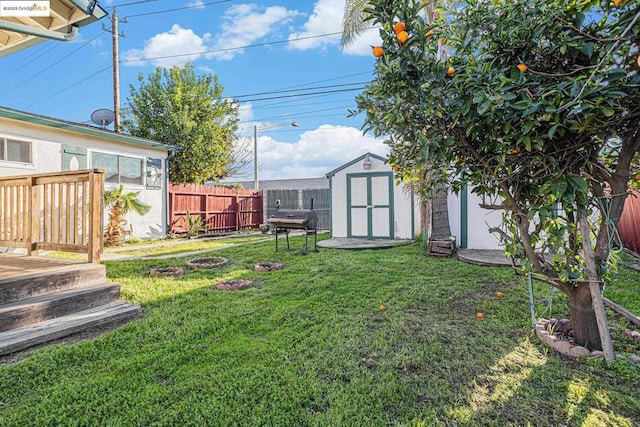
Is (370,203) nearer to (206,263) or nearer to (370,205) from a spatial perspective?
(370,205)

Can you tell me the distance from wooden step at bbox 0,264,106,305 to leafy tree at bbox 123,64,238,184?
1004cm

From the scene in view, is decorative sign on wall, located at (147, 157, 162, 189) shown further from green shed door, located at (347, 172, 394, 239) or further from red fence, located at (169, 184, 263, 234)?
green shed door, located at (347, 172, 394, 239)

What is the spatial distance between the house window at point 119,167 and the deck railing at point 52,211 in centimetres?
344

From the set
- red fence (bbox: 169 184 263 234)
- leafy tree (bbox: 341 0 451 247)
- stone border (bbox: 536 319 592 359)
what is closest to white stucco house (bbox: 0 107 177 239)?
red fence (bbox: 169 184 263 234)

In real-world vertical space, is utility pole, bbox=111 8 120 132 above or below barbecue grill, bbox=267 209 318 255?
above

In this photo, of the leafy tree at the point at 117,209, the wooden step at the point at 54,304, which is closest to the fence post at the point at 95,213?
the wooden step at the point at 54,304

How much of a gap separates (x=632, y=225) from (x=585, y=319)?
544cm

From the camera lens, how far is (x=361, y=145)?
10547 mm

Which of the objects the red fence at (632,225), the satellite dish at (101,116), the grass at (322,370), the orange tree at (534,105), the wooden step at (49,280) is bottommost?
the grass at (322,370)

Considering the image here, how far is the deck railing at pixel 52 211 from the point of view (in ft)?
11.3

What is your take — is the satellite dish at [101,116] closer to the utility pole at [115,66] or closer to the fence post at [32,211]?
the utility pole at [115,66]

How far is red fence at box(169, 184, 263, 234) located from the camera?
1068 centimetres

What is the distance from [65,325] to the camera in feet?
8.96

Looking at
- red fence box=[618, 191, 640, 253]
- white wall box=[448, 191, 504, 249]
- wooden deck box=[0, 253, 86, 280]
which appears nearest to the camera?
wooden deck box=[0, 253, 86, 280]
